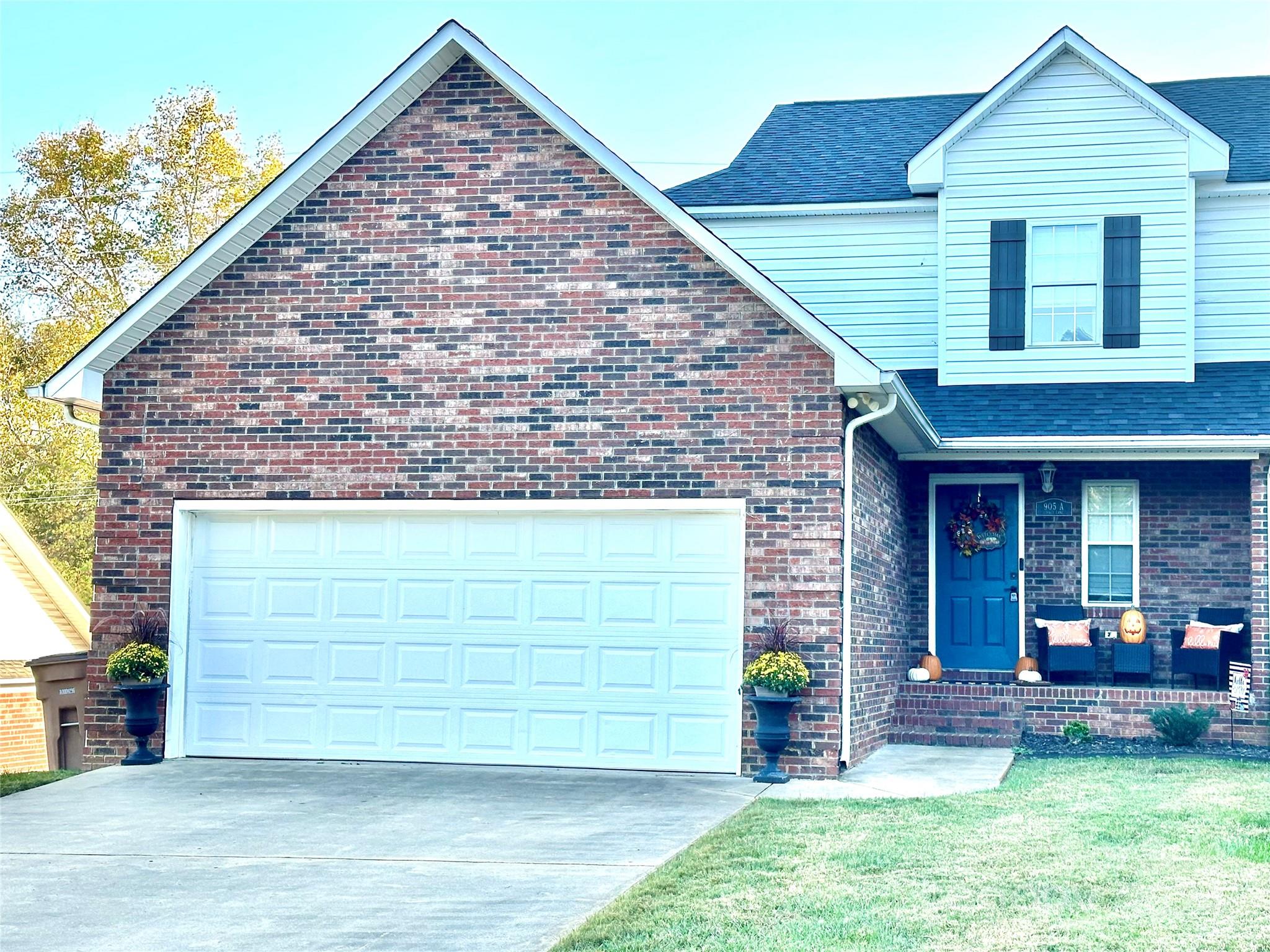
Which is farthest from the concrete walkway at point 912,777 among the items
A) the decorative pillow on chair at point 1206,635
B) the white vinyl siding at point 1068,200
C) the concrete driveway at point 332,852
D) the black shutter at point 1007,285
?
the black shutter at point 1007,285

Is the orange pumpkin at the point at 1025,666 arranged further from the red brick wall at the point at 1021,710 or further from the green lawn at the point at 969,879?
the green lawn at the point at 969,879

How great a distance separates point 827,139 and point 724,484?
839cm

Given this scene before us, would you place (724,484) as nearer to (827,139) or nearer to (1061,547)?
(1061,547)

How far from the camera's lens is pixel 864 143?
61.0ft

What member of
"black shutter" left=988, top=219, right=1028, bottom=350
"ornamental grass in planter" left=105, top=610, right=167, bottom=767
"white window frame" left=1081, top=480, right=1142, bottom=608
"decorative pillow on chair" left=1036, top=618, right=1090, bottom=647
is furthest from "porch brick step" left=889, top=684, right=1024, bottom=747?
"ornamental grass in planter" left=105, top=610, right=167, bottom=767

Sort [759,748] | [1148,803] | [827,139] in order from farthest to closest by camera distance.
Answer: [827,139] → [759,748] → [1148,803]

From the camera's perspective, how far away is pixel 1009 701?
1429 centimetres

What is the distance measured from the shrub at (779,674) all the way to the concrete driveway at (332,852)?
0.80m

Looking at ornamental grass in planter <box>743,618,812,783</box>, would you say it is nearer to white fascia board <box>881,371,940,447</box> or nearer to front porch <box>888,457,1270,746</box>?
white fascia board <box>881,371,940,447</box>

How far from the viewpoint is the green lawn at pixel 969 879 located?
246 inches

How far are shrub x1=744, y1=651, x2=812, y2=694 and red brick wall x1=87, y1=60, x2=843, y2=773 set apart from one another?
31 centimetres

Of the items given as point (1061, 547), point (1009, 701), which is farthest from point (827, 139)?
point (1009, 701)

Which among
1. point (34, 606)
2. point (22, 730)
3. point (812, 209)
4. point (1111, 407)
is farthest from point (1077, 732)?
point (34, 606)

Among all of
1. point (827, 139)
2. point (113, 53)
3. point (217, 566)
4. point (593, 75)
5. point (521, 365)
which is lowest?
point (217, 566)
